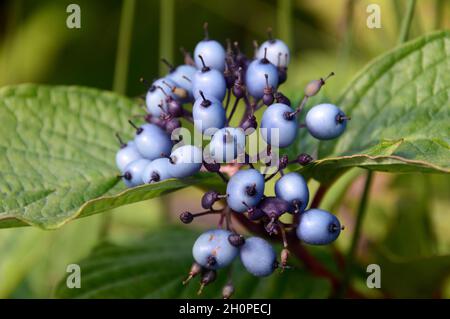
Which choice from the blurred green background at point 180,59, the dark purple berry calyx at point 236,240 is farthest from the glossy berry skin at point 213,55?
the blurred green background at point 180,59

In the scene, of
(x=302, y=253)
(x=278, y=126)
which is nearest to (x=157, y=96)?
(x=278, y=126)

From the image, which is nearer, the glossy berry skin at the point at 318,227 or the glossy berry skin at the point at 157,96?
the glossy berry skin at the point at 318,227

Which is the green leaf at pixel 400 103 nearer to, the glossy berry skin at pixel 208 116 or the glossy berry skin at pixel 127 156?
the glossy berry skin at pixel 208 116

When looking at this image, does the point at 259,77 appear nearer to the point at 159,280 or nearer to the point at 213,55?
the point at 213,55

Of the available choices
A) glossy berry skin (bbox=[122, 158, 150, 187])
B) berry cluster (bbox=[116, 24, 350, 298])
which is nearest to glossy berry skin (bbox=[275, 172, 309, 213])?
berry cluster (bbox=[116, 24, 350, 298])

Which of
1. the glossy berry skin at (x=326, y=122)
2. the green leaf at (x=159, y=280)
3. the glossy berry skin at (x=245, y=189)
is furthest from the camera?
the green leaf at (x=159, y=280)

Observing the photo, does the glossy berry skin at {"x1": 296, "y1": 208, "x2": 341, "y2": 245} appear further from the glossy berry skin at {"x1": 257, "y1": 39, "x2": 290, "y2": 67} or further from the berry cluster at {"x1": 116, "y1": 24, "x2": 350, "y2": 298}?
the glossy berry skin at {"x1": 257, "y1": 39, "x2": 290, "y2": 67}

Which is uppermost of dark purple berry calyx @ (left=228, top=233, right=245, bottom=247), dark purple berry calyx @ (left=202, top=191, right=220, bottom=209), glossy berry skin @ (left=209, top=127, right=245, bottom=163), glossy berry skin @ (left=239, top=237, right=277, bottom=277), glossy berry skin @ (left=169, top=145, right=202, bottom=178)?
glossy berry skin @ (left=209, top=127, right=245, bottom=163)
